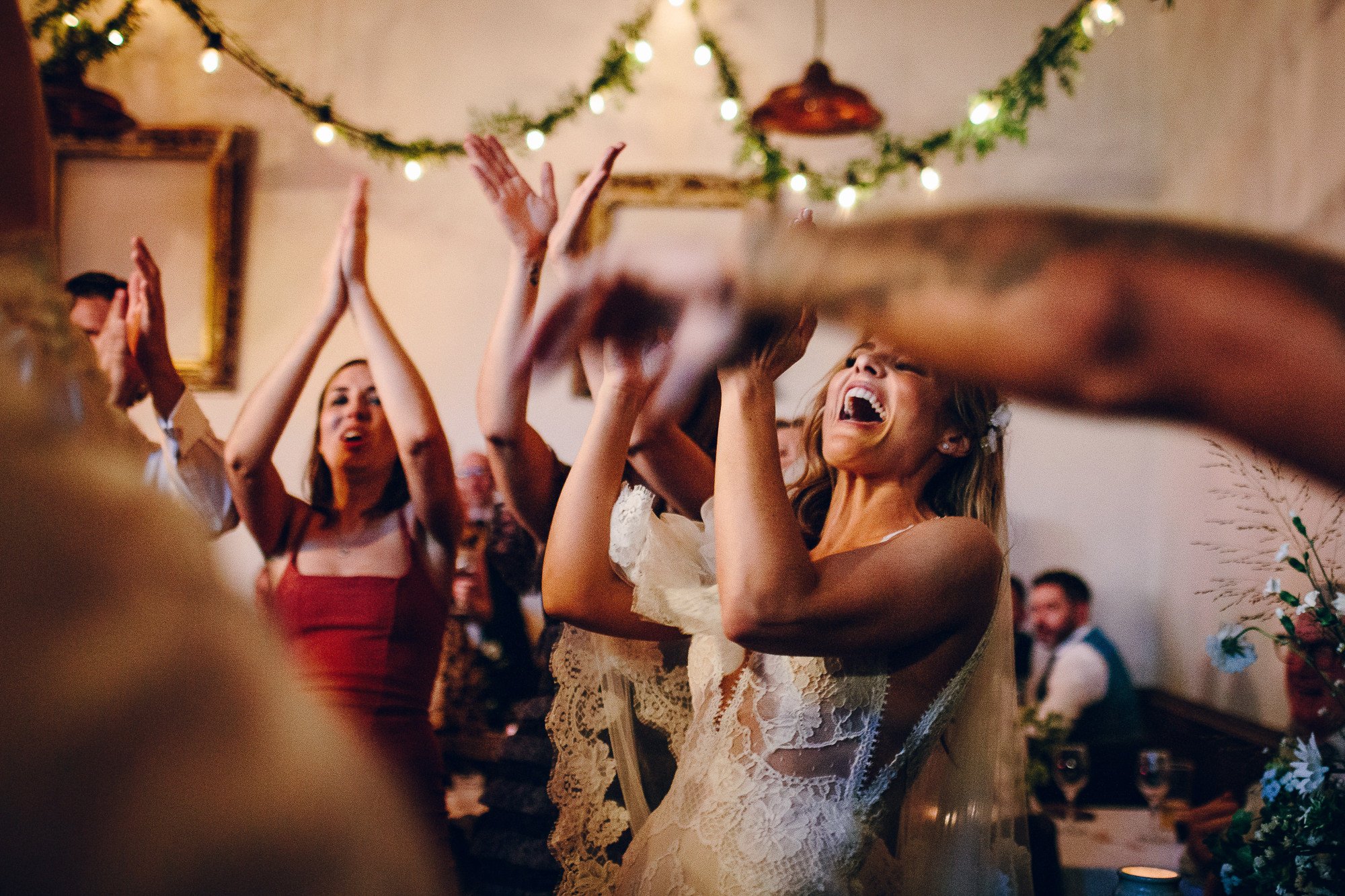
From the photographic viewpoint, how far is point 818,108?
9.76 feet

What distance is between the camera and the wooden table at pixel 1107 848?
6.30 ft

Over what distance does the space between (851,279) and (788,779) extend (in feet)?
2.49

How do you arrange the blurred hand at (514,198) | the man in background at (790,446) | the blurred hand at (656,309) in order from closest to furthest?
the blurred hand at (656,309) → the blurred hand at (514,198) → the man in background at (790,446)

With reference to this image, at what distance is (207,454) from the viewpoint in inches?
78.3

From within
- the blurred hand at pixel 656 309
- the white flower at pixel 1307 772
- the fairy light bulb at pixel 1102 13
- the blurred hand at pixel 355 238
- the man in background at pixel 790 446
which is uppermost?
the fairy light bulb at pixel 1102 13

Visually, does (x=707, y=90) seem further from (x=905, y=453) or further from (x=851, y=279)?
(x=851, y=279)

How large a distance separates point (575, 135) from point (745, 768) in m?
3.40

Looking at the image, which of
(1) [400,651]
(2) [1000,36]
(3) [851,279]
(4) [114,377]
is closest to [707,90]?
(2) [1000,36]

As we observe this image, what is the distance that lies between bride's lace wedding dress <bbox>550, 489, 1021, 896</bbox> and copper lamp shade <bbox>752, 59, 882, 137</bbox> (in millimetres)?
1989

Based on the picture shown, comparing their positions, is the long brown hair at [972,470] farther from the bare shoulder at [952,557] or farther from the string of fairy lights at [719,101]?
the string of fairy lights at [719,101]

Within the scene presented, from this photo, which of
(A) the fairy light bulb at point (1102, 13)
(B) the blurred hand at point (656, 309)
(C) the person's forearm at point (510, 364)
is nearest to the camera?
(B) the blurred hand at point (656, 309)

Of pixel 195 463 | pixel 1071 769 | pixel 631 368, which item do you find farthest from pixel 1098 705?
pixel 195 463

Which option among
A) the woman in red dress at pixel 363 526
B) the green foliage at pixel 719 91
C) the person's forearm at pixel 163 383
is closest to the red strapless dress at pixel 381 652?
the woman in red dress at pixel 363 526

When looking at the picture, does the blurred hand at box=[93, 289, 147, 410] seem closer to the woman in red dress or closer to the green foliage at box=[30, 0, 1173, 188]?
the woman in red dress
